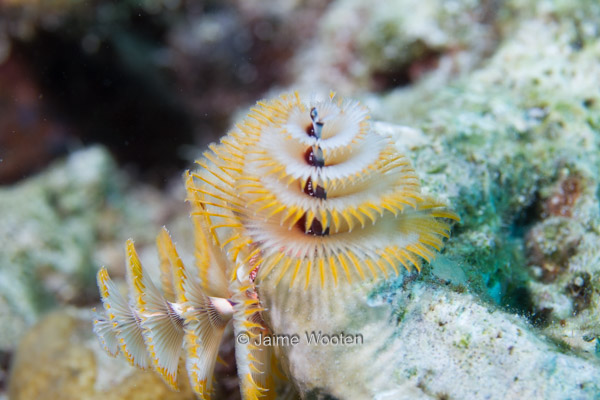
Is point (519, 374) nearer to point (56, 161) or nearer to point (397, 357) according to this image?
point (397, 357)

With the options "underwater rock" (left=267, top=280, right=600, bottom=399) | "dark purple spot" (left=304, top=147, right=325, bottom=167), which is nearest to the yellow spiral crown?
"dark purple spot" (left=304, top=147, right=325, bottom=167)

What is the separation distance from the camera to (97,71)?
5797mm

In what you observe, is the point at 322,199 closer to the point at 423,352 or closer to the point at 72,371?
the point at 423,352

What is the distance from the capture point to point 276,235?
208 cm

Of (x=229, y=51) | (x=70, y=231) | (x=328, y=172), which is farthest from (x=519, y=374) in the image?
(x=229, y=51)

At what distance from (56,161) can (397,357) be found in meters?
5.08

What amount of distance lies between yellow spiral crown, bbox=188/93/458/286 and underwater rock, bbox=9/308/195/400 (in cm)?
144

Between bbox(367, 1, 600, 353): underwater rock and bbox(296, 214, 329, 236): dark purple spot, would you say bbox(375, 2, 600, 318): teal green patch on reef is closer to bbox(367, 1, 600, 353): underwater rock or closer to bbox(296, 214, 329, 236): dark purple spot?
bbox(367, 1, 600, 353): underwater rock

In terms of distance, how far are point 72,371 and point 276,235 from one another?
229cm

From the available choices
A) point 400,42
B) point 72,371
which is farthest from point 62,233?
point 400,42

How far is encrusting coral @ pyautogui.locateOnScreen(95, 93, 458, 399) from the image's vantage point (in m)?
1.98

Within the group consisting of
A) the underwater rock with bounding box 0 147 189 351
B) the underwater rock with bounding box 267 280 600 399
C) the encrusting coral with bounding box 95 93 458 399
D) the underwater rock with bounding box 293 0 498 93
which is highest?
the underwater rock with bounding box 293 0 498 93

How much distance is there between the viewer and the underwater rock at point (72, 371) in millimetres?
2988

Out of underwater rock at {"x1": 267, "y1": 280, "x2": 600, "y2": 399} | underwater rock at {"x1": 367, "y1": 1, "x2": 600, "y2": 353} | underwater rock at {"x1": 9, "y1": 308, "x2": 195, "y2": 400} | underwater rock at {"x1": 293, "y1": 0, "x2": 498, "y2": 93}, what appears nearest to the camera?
underwater rock at {"x1": 267, "y1": 280, "x2": 600, "y2": 399}
